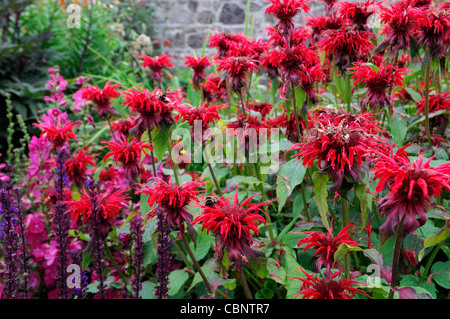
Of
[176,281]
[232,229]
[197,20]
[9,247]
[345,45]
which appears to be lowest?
[176,281]

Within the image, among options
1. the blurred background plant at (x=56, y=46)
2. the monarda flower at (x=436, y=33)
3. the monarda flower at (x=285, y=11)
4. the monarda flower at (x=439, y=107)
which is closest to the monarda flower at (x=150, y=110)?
the monarda flower at (x=285, y=11)

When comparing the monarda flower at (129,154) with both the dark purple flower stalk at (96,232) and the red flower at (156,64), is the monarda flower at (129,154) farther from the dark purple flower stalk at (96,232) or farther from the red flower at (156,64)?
the red flower at (156,64)

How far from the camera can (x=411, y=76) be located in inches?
59.2

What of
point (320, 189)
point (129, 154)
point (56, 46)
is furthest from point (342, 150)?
point (56, 46)

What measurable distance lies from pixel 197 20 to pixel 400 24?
4353 millimetres

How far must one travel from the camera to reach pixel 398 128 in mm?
1182

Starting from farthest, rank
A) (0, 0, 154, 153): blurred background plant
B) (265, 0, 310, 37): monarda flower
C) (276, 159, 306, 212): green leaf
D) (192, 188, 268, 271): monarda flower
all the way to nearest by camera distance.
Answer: (0, 0, 154, 153): blurred background plant
(265, 0, 310, 37): monarda flower
(276, 159, 306, 212): green leaf
(192, 188, 268, 271): monarda flower

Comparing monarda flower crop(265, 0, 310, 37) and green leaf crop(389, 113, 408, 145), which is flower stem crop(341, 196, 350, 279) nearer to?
green leaf crop(389, 113, 408, 145)

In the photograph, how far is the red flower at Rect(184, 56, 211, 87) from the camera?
1.72 meters

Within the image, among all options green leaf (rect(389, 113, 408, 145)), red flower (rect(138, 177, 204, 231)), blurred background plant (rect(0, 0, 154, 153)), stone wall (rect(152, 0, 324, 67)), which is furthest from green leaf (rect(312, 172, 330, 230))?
stone wall (rect(152, 0, 324, 67))

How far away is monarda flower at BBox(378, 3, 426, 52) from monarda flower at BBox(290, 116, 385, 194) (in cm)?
61

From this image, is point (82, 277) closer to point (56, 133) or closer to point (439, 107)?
point (56, 133)

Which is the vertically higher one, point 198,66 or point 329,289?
point 198,66
